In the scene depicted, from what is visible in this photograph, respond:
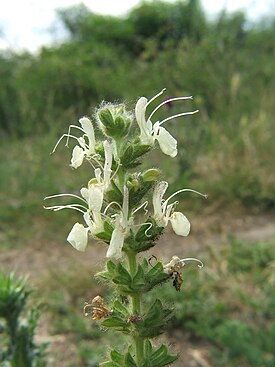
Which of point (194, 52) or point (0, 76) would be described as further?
point (0, 76)

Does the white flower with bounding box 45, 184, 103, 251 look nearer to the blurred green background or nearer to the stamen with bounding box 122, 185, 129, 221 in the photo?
the stamen with bounding box 122, 185, 129, 221

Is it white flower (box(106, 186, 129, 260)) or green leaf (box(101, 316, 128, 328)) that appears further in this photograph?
green leaf (box(101, 316, 128, 328))

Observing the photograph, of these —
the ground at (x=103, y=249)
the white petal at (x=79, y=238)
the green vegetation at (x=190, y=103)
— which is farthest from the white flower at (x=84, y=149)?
the green vegetation at (x=190, y=103)

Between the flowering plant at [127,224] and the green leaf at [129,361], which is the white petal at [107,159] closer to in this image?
the flowering plant at [127,224]

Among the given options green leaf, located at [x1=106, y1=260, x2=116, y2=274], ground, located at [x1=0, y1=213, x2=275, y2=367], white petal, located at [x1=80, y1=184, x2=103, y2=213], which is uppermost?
ground, located at [x1=0, y1=213, x2=275, y2=367]

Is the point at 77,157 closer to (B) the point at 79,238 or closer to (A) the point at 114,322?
(B) the point at 79,238

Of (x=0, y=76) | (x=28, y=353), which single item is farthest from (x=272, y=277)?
(x=0, y=76)

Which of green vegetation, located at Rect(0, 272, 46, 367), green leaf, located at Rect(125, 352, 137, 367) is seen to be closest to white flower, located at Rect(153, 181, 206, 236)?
green leaf, located at Rect(125, 352, 137, 367)

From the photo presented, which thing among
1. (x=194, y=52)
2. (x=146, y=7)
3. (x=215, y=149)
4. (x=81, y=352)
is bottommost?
(x=81, y=352)

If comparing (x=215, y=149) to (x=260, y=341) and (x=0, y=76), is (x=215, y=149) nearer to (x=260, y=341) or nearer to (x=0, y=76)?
(x=260, y=341)
